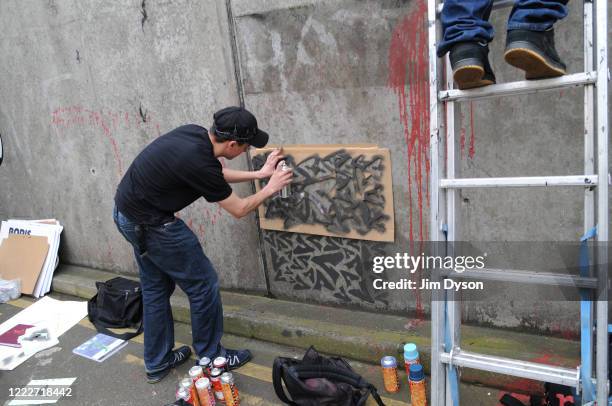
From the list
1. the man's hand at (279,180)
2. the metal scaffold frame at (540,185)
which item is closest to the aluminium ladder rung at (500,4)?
the metal scaffold frame at (540,185)

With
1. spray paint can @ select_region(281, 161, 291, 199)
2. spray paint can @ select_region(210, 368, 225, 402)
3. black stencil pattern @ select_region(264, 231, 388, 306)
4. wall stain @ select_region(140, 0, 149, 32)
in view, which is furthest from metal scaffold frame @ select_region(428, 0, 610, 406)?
wall stain @ select_region(140, 0, 149, 32)

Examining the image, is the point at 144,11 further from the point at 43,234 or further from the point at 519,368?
the point at 519,368

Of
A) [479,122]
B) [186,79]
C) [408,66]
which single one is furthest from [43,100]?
[479,122]

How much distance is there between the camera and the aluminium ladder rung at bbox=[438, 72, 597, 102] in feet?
6.11

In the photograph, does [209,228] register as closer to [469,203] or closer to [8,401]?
[8,401]

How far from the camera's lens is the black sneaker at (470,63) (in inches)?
75.7

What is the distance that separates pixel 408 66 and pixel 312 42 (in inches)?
26.8

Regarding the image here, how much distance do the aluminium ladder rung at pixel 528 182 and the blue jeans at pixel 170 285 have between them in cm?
174

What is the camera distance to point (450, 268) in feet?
7.34

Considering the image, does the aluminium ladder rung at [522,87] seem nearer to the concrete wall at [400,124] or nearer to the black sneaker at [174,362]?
the concrete wall at [400,124]

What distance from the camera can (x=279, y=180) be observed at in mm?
3199

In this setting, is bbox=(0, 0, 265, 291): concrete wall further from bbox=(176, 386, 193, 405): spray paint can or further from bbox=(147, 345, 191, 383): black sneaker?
bbox=(176, 386, 193, 405): spray paint can

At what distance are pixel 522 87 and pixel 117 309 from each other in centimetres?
363

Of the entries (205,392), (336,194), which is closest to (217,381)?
(205,392)
